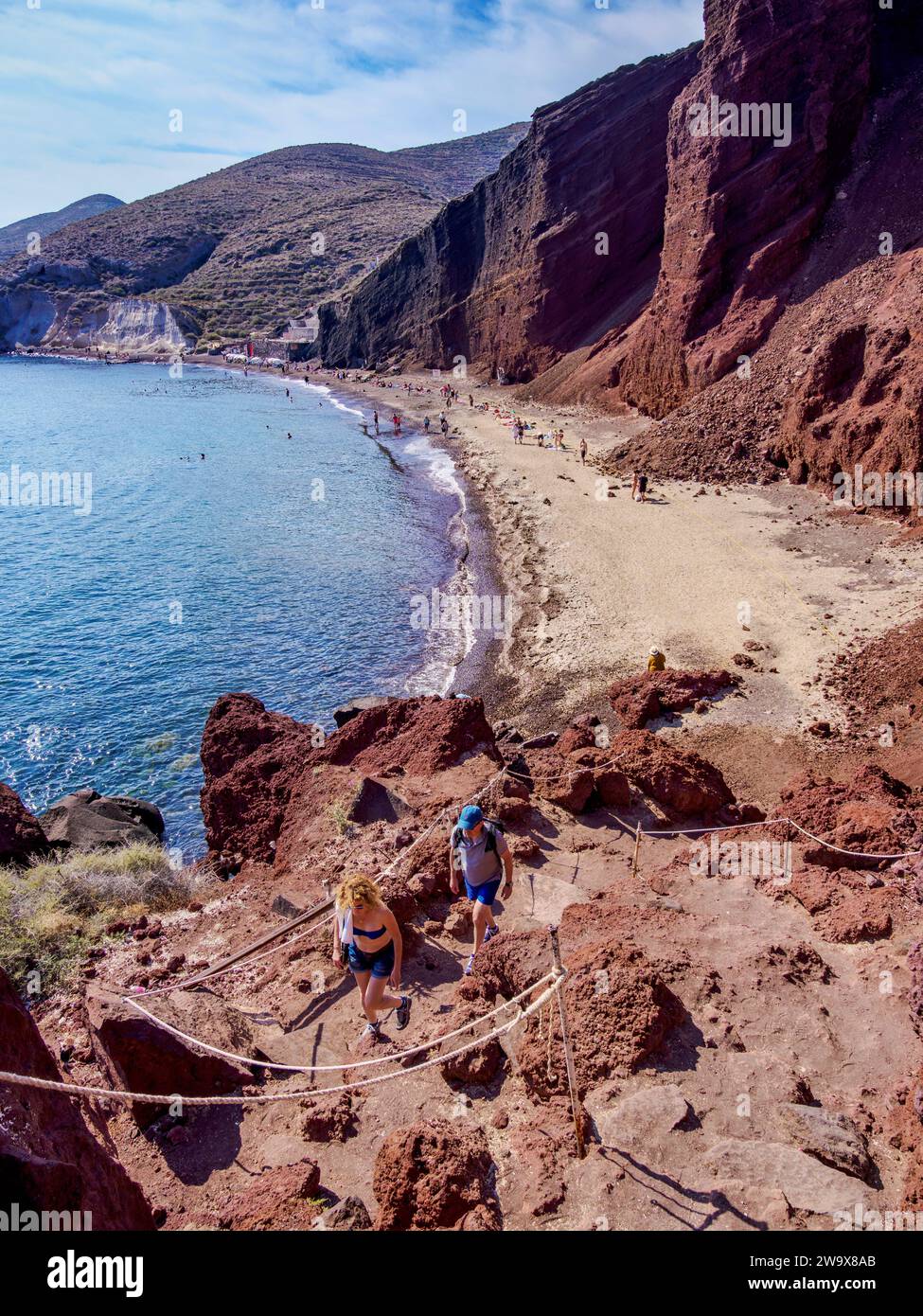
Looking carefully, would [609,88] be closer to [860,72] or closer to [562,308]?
[562,308]

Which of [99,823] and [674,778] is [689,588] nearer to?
[674,778]

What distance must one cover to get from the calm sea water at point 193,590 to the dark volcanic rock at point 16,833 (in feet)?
8.35

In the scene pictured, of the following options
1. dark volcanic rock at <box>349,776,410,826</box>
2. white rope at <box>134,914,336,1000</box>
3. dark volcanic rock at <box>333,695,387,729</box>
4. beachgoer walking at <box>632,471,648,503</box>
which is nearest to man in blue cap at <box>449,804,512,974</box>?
white rope at <box>134,914,336,1000</box>

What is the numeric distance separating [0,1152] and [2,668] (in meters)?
20.6

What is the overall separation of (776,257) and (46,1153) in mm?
37198

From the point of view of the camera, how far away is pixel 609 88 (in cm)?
5272

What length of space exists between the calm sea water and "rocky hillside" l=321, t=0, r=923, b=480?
11510 mm

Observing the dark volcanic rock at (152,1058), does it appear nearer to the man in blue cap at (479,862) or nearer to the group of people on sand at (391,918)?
the group of people on sand at (391,918)

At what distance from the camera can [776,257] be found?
105ft

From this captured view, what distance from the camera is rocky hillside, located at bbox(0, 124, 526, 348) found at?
106 metres

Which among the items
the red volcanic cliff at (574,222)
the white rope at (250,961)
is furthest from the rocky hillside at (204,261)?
the white rope at (250,961)

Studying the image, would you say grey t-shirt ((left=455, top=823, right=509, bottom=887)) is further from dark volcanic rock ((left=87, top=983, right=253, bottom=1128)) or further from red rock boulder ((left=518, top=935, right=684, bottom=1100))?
dark volcanic rock ((left=87, top=983, right=253, bottom=1128))

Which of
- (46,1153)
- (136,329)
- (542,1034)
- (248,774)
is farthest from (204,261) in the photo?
(46,1153)
